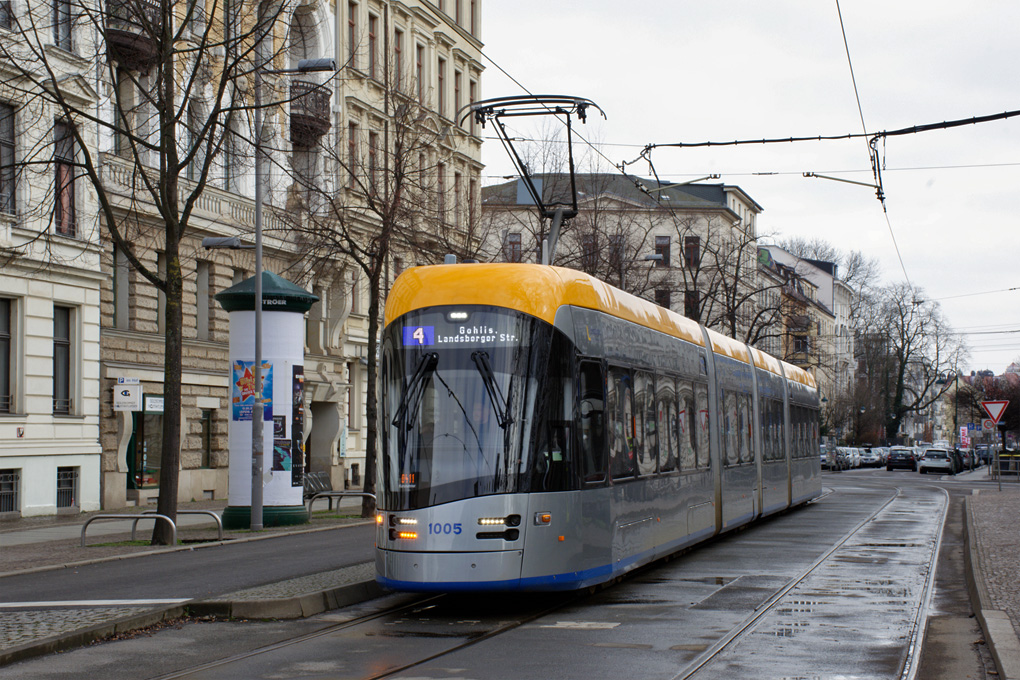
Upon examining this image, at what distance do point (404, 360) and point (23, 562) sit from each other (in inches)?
322

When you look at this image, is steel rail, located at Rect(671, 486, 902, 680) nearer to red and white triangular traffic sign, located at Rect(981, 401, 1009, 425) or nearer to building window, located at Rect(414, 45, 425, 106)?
red and white triangular traffic sign, located at Rect(981, 401, 1009, 425)

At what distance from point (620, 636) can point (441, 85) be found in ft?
133

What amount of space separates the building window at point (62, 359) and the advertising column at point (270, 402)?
228 inches

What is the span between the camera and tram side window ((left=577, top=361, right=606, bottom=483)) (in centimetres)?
1219

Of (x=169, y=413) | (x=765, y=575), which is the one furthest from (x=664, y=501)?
(x=169, y=413)

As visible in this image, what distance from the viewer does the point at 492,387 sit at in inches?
453

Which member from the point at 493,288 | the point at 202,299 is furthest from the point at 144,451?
the point at 493,288

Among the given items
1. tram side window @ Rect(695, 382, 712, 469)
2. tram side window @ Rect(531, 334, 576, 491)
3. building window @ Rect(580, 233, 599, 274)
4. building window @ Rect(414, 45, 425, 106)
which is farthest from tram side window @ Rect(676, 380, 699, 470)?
building window @ Rect(414, 45, 425, 106)

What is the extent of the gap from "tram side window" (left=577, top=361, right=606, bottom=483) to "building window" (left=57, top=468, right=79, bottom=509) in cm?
1800

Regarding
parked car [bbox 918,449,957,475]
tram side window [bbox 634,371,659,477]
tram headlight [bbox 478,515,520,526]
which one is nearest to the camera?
tram headlight [bbox 478,515,520,526]

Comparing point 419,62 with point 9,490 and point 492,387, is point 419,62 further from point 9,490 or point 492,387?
point 492,387

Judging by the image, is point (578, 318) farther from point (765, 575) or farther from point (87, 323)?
point (87, 323)

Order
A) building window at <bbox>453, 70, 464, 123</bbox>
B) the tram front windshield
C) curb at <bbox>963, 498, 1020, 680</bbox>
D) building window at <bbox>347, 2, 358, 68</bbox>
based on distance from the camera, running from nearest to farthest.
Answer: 1. curb at <bbox>963, 498, 1020, 680</bbox>
2. the tram front windshield
3. building window at <bbox>347, 2, 358, 68</bbox>
4. building window at <bbox>453, 70, 464, 123</bbox>

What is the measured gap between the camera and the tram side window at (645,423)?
1424 cm
